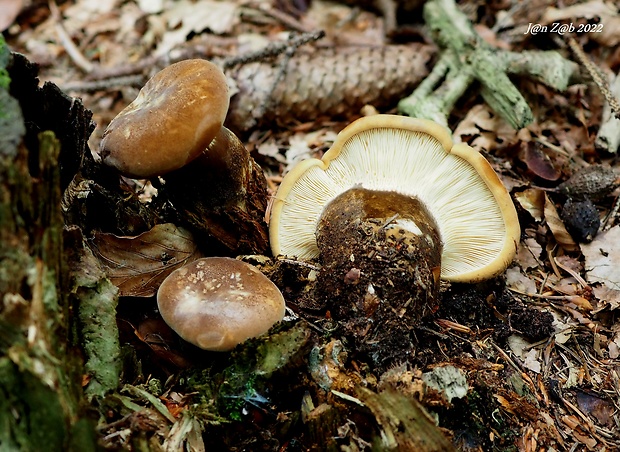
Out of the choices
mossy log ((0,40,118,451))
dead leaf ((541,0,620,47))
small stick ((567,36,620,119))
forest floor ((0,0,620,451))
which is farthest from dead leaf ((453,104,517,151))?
mossy log ((0,40,118,451))

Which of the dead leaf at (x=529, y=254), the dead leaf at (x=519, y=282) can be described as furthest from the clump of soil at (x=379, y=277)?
the dead leaf at (x=529, y=254)

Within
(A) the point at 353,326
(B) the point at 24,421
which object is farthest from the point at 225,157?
(B) the point at 24,421

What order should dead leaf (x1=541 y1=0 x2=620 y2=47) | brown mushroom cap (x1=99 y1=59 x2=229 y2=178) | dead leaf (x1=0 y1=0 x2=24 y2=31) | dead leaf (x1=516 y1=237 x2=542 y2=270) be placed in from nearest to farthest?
brown mushroom cap (x1=99 y1=59 x2=229 y2=178)
dead leaf (x1=516 y1=237 x2=542 y2=270)
dead leaf (x1=541 y1=0 x2=620 y2=47)
dead leaf (x1=0 y1=0 x2=24 y2=31)

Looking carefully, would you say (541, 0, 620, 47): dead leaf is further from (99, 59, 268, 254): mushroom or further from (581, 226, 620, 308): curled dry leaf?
(99, 59, 268, 254): mushroom

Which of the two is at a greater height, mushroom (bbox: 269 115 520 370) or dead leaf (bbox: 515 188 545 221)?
mushroom (bbox: 269 115 520 370)

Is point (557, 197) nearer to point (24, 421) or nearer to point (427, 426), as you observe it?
point (427, 426)

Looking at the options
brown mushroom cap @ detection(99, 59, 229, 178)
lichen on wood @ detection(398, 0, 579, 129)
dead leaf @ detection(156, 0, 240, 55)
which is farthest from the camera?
dead leaf @ detection(156, 0, 240, 55)

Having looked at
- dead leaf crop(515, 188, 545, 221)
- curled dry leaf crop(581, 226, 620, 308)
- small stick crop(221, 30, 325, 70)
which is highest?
small stick crop(221, 30, 325, 70)
